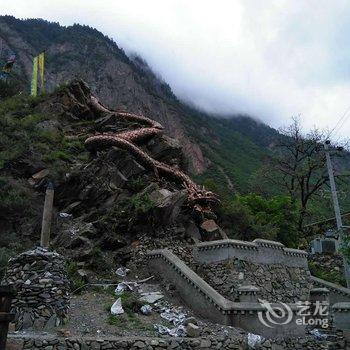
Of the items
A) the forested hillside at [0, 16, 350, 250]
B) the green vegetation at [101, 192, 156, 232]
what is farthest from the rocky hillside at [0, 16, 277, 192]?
the green vegetation at [101, 192, 156, 232]

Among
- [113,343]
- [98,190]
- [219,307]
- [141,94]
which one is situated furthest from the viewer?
[141,94]

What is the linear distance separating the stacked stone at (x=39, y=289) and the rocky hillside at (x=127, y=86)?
137 feet

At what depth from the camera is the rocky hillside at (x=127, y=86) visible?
207 feet

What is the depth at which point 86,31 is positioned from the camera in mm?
96000

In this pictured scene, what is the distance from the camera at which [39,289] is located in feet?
39.0

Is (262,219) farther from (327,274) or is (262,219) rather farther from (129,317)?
(129,317)

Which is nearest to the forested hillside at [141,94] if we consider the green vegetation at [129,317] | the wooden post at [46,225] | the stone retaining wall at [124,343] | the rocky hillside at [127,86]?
the rocky hillside at [127,86]

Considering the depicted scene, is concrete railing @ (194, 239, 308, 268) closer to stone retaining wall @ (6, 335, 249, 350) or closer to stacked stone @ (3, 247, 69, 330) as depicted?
stone retaining wall @ (6, 335, 249, 350)

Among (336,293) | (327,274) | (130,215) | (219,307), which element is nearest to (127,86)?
(327,274)

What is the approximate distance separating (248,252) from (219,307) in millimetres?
3312

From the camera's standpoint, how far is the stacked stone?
37.7 ft

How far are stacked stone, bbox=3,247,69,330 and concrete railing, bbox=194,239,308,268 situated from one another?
580cm

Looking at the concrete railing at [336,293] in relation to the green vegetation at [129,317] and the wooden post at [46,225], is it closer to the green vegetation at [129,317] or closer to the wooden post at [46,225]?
the green vegetation at [129,317]

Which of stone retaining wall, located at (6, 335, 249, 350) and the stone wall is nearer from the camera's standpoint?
stone retaining wall, located at (6, 335, 249, 350)
